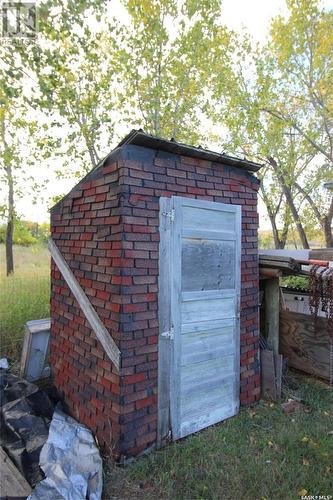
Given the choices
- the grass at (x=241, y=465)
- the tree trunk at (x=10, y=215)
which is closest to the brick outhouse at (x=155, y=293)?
the grass at (x=241, y=465)

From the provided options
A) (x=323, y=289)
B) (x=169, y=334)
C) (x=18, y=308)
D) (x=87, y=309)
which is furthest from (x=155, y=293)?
(x=18, y=308)

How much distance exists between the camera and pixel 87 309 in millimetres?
3320

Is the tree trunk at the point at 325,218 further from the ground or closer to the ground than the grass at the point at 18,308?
further from the ground

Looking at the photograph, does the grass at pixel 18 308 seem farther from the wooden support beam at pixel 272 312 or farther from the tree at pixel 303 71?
the tree at pixel 303 71

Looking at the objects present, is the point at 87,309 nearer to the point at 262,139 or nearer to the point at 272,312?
the point at 272,312

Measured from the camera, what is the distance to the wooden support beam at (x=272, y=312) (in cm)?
448

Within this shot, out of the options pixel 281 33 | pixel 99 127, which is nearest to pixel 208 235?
pixel 99 127

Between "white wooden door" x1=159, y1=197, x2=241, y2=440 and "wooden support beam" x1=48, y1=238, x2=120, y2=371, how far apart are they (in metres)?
0.49

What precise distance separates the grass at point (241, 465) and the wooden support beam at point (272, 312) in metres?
1.06

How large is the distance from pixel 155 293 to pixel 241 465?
1.78 m

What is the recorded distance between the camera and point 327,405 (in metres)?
3.92

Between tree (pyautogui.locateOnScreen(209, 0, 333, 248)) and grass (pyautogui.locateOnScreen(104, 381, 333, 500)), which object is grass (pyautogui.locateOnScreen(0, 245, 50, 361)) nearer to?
grass (pyautogui.locateOnScreen(104, 381, 333, 500))

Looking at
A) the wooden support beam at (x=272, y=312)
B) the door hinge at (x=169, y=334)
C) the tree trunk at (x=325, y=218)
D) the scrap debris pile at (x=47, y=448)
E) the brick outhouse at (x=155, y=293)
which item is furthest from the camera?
the tree trunk at (x=325, y=218)

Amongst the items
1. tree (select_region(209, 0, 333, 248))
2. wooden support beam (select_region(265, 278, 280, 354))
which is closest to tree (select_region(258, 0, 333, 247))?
tree (select_region(209, 0, 333, 248))
